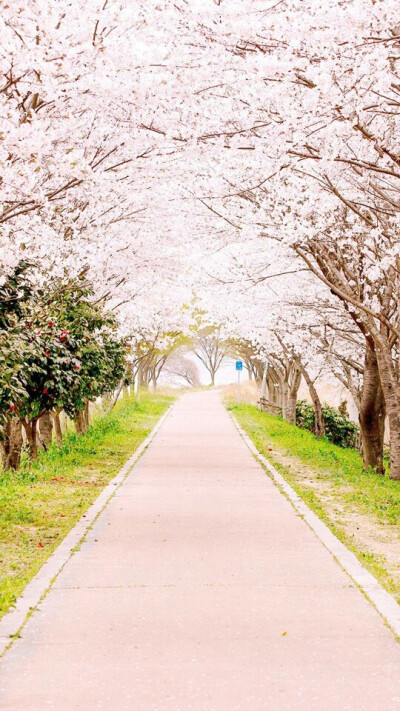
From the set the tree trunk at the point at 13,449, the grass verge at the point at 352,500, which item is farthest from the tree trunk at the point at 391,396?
the tree trunk at the point at 13,449

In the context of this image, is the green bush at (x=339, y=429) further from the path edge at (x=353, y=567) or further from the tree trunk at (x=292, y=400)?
the path edge at (x=353, y=567)

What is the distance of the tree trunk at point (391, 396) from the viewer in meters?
15.7

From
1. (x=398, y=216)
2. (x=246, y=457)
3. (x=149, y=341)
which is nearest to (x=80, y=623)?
(x=398, y=216)

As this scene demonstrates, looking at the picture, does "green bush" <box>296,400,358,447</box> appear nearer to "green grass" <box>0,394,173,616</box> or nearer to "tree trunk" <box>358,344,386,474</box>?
"green grass" <box>0,394,173,616</box>

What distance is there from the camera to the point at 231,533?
31.0 ft

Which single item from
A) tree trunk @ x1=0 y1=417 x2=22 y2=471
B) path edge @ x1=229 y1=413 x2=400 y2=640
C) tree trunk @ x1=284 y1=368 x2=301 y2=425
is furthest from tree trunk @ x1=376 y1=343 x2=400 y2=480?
tree trunk @ x1=284 y1=368 x2=301 y2=425

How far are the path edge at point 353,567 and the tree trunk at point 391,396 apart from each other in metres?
3.68

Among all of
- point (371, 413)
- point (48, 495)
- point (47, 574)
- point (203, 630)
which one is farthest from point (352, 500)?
point (203, 630)

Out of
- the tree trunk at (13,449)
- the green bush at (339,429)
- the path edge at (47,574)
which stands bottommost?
the green bush at (339,429)

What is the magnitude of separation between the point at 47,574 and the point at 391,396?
10022 millimetres

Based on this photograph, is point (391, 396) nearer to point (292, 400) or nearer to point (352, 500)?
point (352, 500)

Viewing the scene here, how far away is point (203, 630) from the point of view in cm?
A: 591

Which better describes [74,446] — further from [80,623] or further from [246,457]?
[80,623]

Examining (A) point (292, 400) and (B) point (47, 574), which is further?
(A) point (292, 400)
